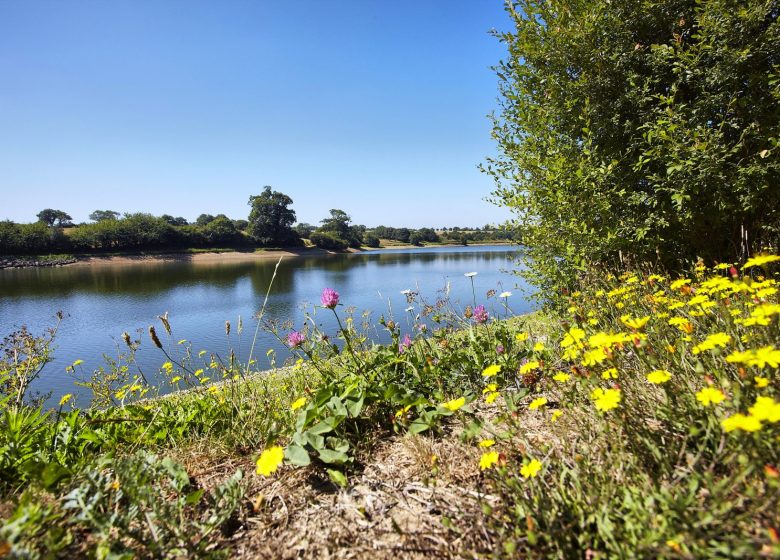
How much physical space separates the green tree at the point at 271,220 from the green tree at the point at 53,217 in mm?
72496

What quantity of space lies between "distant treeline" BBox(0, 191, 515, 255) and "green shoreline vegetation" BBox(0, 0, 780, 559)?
60.1 metres

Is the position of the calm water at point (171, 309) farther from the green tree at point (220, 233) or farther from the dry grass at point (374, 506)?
the green tree at point (220, 233)

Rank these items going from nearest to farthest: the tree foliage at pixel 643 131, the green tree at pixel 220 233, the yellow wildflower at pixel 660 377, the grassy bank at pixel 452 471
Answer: the grassy bank at pixel 452 471 < the yellow wildflower at pixel 660 377 < the tree foliage at pixel 643 131 < the green tree at pixel 220 233

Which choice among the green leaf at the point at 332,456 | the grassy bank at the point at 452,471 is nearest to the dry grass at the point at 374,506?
the grassy bank at the point at 452,471

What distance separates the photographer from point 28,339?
433cm

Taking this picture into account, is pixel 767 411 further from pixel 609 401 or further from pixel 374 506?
pixel 374 506

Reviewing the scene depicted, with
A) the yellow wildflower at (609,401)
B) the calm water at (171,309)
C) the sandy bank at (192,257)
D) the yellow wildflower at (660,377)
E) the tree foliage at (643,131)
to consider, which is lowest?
the calm water at (171,309)

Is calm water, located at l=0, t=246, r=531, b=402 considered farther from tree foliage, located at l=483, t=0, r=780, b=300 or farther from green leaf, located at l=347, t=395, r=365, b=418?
green leaf, located at l=347, t=395, r=365, b=418

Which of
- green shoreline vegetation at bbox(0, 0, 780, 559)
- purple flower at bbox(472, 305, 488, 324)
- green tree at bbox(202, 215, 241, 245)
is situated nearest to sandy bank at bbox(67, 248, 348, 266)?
green tree at bbox(202, 215, 241, 245)

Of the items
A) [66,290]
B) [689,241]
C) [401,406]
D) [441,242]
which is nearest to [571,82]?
[689,241]

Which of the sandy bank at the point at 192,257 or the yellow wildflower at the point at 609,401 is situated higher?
the yellow wildflower at the point at 609,401

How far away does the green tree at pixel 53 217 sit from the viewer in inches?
4665

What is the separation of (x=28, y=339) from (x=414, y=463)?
197 inches

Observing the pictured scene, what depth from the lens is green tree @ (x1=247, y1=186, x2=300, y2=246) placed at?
92.8m
